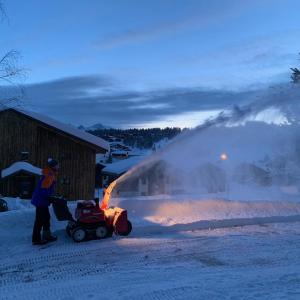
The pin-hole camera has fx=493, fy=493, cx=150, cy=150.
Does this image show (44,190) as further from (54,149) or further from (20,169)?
(54,149)

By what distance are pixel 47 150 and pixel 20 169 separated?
6.16 feet

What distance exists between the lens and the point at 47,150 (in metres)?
27.9

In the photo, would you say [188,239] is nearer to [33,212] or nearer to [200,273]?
[200,273]

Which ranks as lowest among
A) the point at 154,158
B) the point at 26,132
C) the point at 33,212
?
the point at 33,212

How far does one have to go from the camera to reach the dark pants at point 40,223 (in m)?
8.74

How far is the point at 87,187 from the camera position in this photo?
28266 millimetres

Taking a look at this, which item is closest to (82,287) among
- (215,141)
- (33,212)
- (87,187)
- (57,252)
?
(57,252)

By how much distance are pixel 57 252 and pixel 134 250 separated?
1269mm

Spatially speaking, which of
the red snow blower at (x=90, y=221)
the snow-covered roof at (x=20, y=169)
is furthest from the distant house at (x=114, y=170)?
the red snow blower at (x=90, y=221)

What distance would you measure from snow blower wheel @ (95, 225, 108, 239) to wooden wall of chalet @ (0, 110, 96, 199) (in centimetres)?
1862

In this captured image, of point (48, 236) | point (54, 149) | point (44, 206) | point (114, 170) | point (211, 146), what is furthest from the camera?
point (114, 170)

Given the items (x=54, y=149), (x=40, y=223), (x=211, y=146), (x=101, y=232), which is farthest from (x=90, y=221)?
(x=54, y=149)

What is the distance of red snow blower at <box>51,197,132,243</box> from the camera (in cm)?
895

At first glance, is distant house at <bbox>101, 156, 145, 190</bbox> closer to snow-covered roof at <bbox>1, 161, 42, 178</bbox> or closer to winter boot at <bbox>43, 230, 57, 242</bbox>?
snow-covered roof at <bbox>1, 161, 42, 178</bbox>
